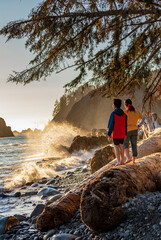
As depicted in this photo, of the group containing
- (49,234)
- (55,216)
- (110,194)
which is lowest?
(49,234)

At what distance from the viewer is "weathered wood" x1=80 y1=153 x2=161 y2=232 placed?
2922 millimetres

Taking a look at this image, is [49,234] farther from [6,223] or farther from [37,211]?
[37,211]

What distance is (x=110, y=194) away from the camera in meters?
3.09

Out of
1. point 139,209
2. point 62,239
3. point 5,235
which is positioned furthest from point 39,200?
point 139,209

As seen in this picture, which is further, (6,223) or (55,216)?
(6,223)

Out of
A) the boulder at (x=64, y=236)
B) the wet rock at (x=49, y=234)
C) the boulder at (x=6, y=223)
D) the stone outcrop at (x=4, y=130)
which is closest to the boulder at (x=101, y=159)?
the boulder at (x=6, y=223)

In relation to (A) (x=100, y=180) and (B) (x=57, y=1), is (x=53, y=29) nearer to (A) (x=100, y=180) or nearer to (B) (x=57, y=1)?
(B) (x=57, y=1)

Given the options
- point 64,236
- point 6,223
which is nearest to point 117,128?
point 64,236

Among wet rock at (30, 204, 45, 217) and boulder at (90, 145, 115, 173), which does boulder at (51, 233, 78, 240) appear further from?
boulder at (90, 145, 115, 173)

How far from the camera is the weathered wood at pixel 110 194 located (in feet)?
9.59

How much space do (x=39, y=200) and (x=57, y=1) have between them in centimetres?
542

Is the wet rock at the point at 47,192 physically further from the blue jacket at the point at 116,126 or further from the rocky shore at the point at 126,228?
the blue jacket at the point at 116,126

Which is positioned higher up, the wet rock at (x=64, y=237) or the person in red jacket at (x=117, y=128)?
the person in red jacket at (x=117, y=128)

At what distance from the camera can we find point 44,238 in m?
3.30
